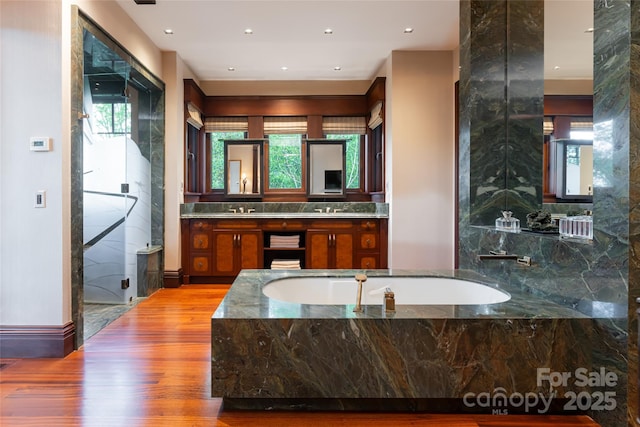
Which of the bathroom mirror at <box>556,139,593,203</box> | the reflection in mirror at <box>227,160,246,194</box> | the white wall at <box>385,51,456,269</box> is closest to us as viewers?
the bathroom mirror at <box>556,139,593,203</box>

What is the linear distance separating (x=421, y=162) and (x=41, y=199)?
349 cm

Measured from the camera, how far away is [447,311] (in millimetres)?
1675

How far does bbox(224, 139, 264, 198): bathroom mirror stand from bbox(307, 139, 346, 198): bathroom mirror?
69 cm

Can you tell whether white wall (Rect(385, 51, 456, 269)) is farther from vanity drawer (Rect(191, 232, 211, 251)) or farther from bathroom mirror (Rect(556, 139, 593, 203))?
vanity drawer (Rect(191, 232, 211, 251))

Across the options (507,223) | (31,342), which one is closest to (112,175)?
(31,342)

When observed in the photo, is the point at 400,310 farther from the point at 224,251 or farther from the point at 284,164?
the point at 284,164

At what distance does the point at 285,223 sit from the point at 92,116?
2270 mm

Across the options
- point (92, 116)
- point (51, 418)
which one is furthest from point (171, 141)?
point (51, 418)

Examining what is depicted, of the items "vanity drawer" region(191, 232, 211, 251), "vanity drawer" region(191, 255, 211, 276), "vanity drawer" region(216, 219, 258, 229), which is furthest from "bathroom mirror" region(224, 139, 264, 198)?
"vanity drawer" region(191, 255, 211, 276)

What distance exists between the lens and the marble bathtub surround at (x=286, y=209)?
14.8 ft

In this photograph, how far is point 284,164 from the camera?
5.12m

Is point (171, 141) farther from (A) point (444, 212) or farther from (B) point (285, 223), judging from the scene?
(A) point (444, 212)

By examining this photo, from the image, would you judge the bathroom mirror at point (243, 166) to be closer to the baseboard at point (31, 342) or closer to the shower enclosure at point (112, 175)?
the shower enclosure at point (112, 175)

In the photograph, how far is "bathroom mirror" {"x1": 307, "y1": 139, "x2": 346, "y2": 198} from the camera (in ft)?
16.6
